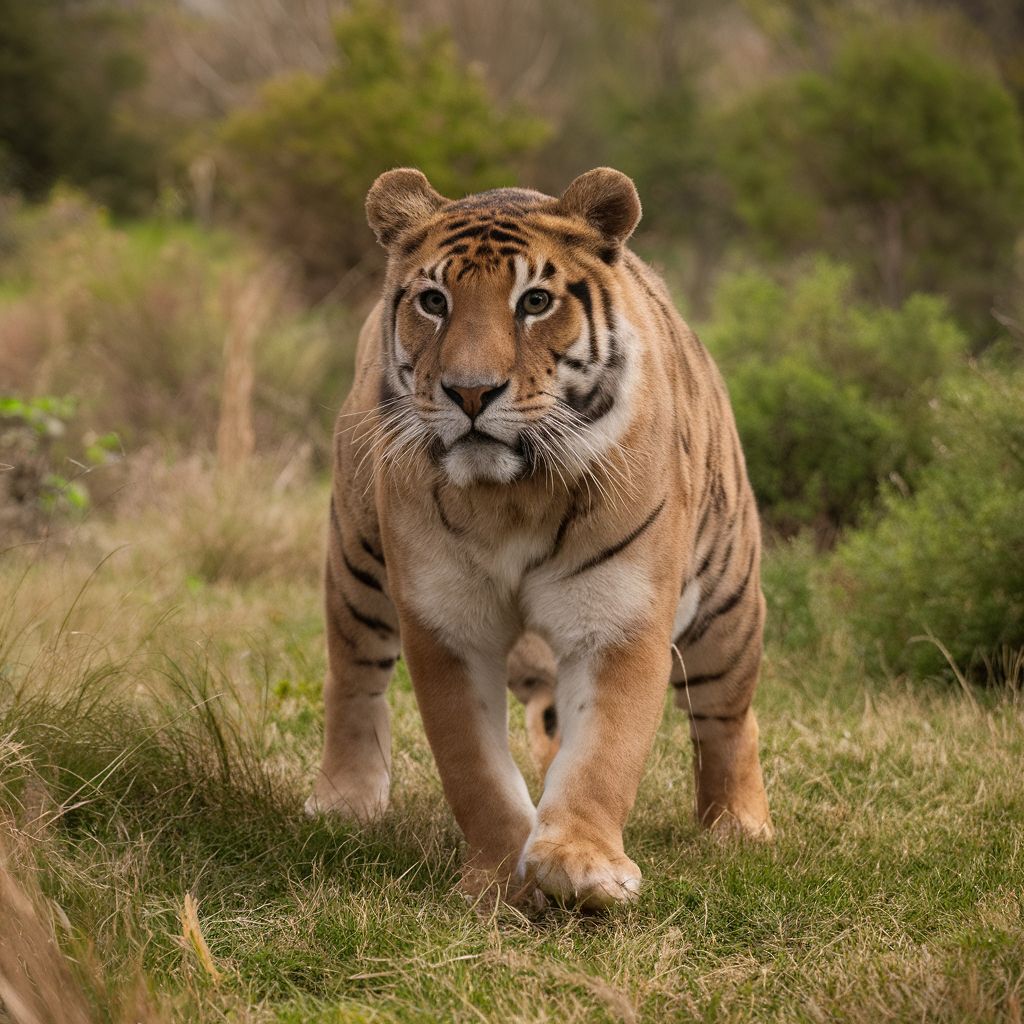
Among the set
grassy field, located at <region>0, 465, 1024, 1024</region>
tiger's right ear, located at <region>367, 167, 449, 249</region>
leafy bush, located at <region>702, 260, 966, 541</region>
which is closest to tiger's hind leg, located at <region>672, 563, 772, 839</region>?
grassy field, located at <region>0, 465, 1024, 1024</region>

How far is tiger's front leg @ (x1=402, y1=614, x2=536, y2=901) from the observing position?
353 centimetres

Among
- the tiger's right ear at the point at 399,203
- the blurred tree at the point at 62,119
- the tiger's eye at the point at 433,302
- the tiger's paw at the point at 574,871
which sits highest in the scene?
Result: the tiger's right ear at the point at 399,203

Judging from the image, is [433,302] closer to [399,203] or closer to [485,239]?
[485,239]

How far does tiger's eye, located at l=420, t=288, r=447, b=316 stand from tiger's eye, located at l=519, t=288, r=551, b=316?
192mm

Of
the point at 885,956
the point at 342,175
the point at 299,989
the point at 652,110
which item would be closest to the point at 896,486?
the point at 885,956

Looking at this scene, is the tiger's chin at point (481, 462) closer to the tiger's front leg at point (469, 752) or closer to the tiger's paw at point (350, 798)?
the tiger's front leg at point (469, 752)

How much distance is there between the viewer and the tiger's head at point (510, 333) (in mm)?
3227

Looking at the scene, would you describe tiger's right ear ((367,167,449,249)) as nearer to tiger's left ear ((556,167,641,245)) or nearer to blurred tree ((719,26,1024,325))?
tiger's left ear ((556,167,641,245))

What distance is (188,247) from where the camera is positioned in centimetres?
1299

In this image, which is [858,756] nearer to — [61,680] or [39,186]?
[61,680]

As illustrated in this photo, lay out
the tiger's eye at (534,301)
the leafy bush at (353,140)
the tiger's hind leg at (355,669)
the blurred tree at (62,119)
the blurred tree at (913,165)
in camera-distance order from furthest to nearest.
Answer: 1. the blurred tree at (62,119)
2. the leafy bush at (353,140)
3. the blurred tree at (913,165)
4. the tiger's hind leg at (355,669)
5. the tiger's eye at (534,301)

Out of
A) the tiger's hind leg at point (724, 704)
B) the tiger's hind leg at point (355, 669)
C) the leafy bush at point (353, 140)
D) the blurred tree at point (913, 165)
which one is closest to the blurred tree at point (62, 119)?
the leafy bush at point (353, 140)

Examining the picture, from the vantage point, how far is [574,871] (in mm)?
3217

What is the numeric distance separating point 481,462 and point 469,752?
2.48 feet
